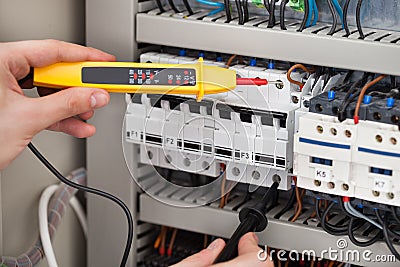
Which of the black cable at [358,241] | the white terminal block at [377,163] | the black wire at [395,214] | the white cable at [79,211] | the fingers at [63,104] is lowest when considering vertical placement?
the white cable at [79,211]

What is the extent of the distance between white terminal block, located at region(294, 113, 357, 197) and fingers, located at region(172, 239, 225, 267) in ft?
0.57

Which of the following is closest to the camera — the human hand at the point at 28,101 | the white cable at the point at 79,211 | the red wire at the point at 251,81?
the human hand at the point at 28,101

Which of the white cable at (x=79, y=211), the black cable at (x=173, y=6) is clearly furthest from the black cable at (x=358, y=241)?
the white cable at (x=79, y=211)

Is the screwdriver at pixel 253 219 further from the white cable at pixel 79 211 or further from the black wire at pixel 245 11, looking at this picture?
the white cable at pixel 79 211

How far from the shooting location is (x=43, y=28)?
140 cm

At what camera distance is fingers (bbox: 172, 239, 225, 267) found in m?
1.15

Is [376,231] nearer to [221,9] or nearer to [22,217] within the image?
[221,9]

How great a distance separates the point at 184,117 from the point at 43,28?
325 mm

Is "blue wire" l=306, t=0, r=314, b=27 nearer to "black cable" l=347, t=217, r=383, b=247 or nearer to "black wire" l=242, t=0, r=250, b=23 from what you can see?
"black wire" l=242, t=0, r=250, b=23

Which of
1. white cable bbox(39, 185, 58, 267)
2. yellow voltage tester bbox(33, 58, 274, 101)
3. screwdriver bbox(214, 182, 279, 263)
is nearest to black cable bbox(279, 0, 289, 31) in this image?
yellow voltage tester bbox(33, 58, 274, 101)

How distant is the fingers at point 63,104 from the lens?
1.09 meters

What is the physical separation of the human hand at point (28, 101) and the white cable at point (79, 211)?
41cm

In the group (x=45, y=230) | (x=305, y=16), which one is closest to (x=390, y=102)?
(x=305, y=16)

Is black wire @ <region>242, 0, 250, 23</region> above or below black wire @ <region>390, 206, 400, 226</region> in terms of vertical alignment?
above
